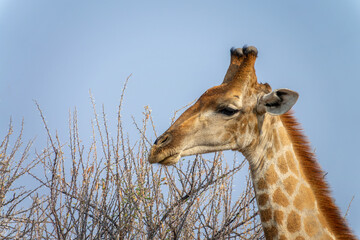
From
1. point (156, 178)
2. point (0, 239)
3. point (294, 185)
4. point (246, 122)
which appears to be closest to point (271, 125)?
point (246, 122)

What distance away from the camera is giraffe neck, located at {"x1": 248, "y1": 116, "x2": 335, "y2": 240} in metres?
5.54

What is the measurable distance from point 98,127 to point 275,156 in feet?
8.50

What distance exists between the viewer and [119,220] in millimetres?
7152

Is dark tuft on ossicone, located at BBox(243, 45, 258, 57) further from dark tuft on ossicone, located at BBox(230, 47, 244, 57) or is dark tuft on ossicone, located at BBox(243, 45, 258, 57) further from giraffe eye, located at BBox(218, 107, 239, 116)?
giraffe eye, located at BBox(218, 107, 239, 116)

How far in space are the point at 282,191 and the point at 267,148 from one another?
0.49m

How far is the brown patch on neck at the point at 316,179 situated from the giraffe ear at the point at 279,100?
0.44m

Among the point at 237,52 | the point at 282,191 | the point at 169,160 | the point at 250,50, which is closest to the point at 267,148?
the point at 282,191

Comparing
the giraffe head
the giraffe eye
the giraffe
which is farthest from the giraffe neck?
the giraffe eye

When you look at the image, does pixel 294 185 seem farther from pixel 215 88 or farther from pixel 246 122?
pixel 215 88

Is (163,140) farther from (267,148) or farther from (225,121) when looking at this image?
(267,148)

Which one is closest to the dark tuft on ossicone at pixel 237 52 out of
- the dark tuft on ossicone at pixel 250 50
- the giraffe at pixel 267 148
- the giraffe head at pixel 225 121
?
the dark tuft on ossicone at pixel 250 50

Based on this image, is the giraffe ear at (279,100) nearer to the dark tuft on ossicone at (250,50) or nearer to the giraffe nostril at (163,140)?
the dark tuft on ossicone at (250,50)

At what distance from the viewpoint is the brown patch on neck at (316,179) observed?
5570 mm

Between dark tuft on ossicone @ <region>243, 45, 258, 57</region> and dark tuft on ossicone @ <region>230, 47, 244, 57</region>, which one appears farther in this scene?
dark tuft on ossicone @ <region>230, 47, 244, 57</region>
